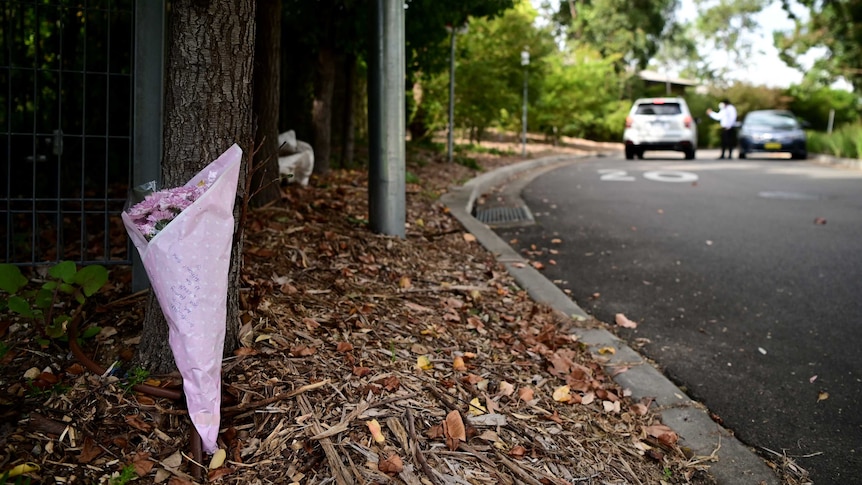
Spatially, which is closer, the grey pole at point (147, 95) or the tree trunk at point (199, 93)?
the tree trunk at point (199, 93)

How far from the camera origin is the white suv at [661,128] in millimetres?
21125

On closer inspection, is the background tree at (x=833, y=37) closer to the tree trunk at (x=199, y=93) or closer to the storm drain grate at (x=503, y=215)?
the storm drain grate at (x=503, y=215)

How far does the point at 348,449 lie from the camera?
2.62 m

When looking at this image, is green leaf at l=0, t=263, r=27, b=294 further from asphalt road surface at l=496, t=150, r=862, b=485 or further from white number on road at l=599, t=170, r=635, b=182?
white number on road at l=599, t=170, r=635, b=182

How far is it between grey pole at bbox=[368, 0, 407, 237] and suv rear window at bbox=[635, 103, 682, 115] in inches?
679

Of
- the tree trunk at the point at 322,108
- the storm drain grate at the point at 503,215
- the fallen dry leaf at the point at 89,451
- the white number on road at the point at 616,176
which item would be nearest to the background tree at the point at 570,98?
the white number on road at the point at 616,176

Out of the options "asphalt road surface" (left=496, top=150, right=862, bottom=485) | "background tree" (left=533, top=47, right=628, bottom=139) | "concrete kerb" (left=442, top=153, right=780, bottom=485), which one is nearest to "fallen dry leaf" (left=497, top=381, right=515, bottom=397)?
"concrete kerb" (left=442, top=153, right=780, bottom=485)

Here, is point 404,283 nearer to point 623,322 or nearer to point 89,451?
point 623,322

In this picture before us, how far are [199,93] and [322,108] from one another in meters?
6.49

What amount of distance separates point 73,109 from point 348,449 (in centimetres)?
540

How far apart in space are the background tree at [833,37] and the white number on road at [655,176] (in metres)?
16.5

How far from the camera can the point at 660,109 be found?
21.7 m

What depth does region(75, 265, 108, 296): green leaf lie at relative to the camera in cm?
300

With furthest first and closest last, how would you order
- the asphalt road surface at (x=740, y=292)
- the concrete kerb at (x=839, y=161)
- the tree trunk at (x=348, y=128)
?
the concrete kerb at (x=839, y=161)
the tree trunk at (x=348, y=128)
the asphalt road surface at (x=740, y=292)
